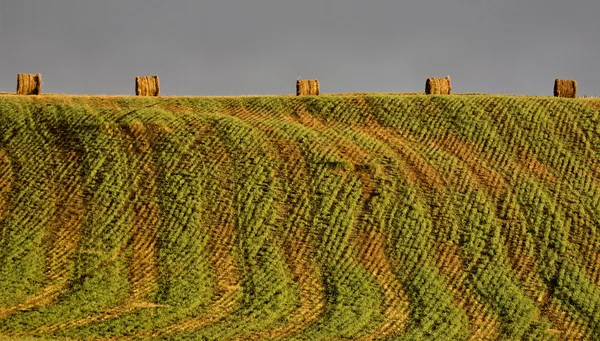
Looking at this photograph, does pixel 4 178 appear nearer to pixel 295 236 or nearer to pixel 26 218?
pixel 26 218

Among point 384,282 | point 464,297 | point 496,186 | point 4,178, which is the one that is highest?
point 4,178

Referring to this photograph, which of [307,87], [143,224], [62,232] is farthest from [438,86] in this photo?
[62,232]

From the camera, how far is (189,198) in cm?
3234

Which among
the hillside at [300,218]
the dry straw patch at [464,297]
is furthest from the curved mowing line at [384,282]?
the dry straw patch at [464,297]

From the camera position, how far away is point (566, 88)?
40.8m

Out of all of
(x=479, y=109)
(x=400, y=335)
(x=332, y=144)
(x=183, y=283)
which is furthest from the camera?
(x=479, y=109)

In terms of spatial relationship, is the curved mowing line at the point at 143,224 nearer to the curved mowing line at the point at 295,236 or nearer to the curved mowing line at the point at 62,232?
the curved mowing line at the point at 62,232

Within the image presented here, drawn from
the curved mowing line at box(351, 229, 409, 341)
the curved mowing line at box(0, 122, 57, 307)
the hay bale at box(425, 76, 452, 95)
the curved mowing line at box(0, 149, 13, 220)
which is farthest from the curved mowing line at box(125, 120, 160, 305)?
the hay bale at box(425, 76, 452, 95)

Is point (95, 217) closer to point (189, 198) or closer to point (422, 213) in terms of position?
point (189, 198)

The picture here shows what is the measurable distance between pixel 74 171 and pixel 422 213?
11.9 metres

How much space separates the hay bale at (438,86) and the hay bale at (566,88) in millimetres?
4569

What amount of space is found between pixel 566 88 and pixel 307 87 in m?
10.9

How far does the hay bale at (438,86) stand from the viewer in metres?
40.2

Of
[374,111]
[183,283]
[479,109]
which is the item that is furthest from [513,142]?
[183,283]
